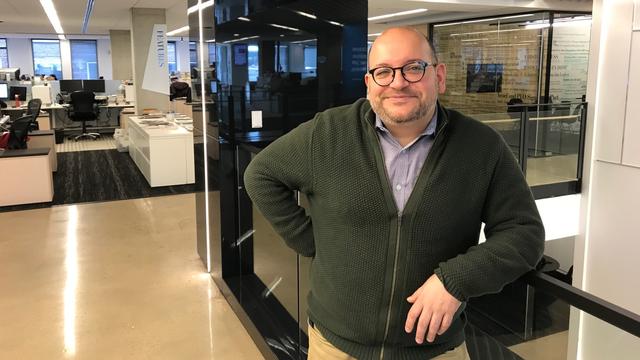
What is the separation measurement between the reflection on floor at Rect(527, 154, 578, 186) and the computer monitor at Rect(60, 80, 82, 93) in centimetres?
1117

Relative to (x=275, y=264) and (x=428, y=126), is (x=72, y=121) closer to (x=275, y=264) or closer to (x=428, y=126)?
(x=275, y=264)

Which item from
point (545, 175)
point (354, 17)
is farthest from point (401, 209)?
point (545, 175)

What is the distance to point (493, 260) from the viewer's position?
1251 mm

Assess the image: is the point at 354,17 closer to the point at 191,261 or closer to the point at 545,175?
the point at 191,261

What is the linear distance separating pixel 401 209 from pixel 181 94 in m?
12.5

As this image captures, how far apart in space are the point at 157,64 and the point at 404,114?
10221 millimetres

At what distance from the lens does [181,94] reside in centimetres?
1320

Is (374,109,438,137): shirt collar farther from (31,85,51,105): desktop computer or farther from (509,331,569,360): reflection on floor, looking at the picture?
(31,85,51,105): desktop computer

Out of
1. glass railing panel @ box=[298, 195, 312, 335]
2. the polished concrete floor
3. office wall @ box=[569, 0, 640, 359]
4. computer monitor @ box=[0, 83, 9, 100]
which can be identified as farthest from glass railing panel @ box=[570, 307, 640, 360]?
computer monitor @ box=[0, 83, 9, 100]


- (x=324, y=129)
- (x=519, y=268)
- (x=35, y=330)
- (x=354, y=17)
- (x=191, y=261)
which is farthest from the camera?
(x=191, y=261)

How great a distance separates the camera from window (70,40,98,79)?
19906mm

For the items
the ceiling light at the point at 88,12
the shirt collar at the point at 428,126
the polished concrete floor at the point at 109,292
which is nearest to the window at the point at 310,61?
the polished concrete floor at the point at 109,292

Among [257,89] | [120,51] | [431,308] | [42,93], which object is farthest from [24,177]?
[120,51]

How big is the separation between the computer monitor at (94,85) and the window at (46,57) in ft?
23.1
